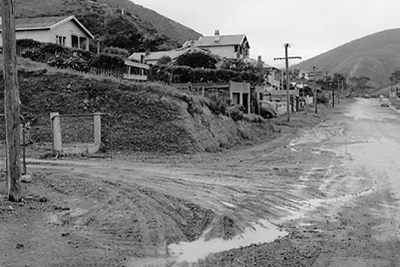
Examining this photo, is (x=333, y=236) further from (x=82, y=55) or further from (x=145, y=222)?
(x=82, y=55)

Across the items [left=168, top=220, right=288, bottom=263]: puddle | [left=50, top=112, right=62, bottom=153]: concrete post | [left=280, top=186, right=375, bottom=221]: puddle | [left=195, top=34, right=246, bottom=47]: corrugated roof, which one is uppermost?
[left=195, top=34, right=246, bottom=47]: corrugated roof

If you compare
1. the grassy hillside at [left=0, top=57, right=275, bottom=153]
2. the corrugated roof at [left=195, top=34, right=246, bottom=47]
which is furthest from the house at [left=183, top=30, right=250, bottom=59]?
→ the grassy hillside at [left=0, top=57, right=275, bottom=153]

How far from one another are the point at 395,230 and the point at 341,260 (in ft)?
7.42

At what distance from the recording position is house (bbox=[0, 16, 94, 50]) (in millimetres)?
49844

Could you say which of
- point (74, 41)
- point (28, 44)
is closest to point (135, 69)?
point (28, 44)

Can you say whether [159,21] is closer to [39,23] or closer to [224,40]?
[224,40]

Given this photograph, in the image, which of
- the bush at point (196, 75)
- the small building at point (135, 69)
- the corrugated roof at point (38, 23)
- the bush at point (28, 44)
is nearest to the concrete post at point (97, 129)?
the small building at point (135, 69)

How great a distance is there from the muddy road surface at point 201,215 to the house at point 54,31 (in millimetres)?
34124

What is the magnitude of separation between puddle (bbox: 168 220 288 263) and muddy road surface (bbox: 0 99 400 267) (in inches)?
0.7

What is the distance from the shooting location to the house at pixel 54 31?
4984 centimetres

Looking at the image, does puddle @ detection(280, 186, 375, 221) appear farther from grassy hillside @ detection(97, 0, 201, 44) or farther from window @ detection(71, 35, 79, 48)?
grassy hillside @ detection(97, 0, 201, 44)

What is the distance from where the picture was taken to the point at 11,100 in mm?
10930

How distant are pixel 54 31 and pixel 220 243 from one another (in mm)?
45409

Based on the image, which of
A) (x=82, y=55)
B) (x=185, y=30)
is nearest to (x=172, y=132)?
(x=82, y=55)
